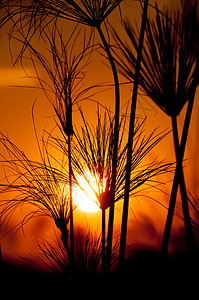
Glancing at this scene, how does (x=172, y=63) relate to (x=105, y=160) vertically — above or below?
above

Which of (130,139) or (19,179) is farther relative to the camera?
(19,179)

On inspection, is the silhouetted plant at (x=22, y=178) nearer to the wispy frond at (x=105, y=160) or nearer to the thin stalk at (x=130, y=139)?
the wispy frond at (x=105, y=160)

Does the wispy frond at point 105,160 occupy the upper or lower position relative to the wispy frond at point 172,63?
lower

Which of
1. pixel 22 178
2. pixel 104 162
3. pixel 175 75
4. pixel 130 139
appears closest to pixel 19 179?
pixel 22 178

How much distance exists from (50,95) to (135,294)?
2.16 feet

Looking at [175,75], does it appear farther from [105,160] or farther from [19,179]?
[19,179]

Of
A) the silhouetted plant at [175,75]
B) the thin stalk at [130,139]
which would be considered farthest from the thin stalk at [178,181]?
the thin stalk at [130,139]

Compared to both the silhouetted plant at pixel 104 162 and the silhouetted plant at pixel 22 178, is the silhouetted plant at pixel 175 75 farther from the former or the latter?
the silhouetted plant at pixel 22 178

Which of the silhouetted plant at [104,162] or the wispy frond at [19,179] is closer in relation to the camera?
the silhouetted plant at [104,162]

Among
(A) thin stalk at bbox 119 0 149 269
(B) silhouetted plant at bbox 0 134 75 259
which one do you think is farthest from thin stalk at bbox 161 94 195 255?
(B) silhouetted plant at bbox 0 134 75 259

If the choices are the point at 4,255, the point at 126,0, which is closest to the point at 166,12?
the point at 126,0

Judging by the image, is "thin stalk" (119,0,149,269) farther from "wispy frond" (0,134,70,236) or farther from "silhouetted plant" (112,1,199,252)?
"wispy frond" (0,134,70,236)

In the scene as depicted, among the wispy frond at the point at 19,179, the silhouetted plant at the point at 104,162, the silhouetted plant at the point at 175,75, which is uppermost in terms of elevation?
the silhouetted plant at the point at 175,75

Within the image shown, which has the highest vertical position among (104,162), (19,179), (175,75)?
(175,75)
